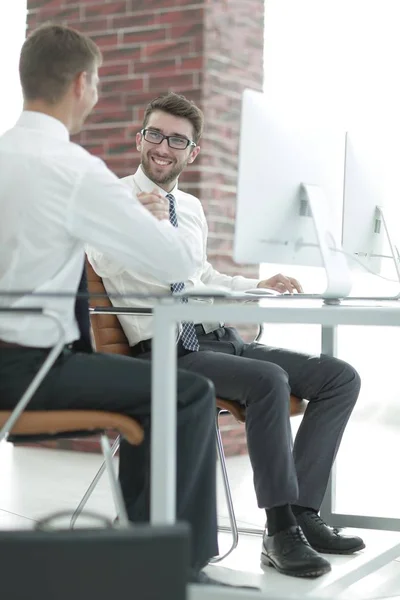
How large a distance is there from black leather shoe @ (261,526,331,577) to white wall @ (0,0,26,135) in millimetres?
3203

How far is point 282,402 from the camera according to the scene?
2.61 meters

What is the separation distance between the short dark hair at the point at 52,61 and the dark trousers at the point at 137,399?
583 mm

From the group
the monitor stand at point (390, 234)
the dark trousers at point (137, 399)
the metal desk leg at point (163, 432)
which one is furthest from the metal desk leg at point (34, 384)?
the monitor stand at point (390, 234)

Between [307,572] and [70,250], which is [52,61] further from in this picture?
[307,572]

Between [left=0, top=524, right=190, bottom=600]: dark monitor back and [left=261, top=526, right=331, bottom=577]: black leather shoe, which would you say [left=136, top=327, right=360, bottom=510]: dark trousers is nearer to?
[left=261, top=526, right=331, bottom=577]: black leather shoe

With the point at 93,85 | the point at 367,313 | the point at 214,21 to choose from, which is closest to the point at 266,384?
the point at 367,313

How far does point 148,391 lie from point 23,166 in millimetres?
542

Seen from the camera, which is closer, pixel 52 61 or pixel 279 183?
pixel 52 61

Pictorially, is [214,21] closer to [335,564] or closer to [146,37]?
[146,37]

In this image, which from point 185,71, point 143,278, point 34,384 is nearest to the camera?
point 34,384

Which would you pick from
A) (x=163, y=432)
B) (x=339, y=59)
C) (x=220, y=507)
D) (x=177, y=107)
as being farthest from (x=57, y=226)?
(x=339, y=59)

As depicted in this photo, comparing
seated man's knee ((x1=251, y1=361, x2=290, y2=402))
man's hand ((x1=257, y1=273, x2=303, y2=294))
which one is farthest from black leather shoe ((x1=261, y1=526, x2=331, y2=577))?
man's hand ((x1=257, y1=273, x2=303, y2=294))

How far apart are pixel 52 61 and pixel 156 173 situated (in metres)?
0.92

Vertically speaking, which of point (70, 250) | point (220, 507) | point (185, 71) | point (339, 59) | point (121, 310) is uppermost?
point (339, 59)
